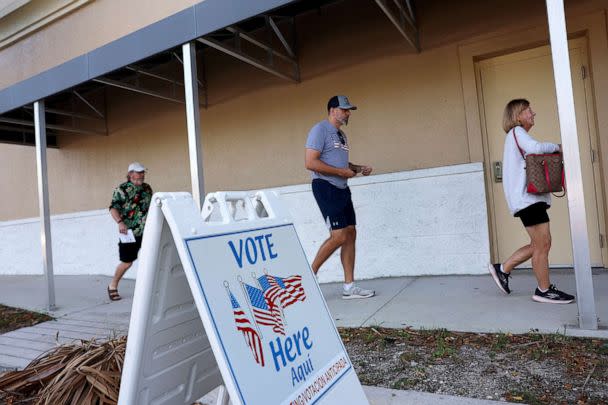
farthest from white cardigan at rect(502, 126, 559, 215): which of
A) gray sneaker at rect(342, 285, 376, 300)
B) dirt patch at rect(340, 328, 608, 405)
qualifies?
gray sneaker at rect(342, 285, 376, 300)

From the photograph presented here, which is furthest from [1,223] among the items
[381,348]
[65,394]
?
[381,348]

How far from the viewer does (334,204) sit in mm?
4230

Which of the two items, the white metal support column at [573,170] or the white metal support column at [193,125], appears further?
the white metal support column at [193,125]

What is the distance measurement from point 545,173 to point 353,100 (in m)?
2.82

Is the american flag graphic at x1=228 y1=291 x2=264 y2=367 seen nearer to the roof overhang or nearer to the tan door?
the roof overhang

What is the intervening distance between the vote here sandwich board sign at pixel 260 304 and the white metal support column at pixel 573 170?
1931mm

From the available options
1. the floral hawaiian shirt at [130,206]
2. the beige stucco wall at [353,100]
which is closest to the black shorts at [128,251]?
the floral hawaiian shirt at [130,206]

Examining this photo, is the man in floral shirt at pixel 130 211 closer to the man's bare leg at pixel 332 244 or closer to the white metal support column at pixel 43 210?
the white metal support column at pixel 43 210

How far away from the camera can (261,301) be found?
1.72 metres

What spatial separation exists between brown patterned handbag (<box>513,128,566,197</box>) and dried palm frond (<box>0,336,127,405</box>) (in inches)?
124

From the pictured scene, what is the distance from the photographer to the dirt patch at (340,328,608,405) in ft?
7.89

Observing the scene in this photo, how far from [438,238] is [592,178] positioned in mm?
1684

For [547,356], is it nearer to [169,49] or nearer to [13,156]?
[169,49]

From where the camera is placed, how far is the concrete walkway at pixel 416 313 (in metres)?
3.23
